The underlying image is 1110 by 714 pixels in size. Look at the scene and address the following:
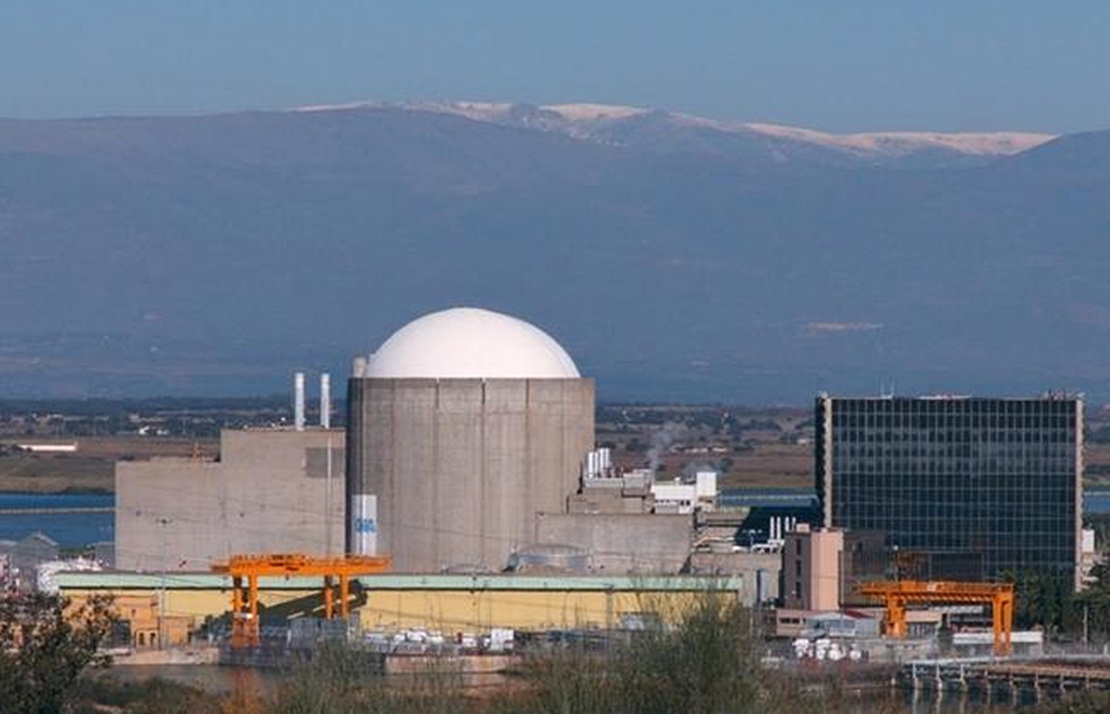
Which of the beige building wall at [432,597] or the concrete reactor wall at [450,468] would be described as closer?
the beige building wall at [432,597]

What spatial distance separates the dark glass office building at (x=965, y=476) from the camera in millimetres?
79312

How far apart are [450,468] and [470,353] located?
263 cm

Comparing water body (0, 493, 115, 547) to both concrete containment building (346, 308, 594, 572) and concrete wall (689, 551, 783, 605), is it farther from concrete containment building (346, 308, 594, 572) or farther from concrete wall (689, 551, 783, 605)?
concrete wall (689, 551, 783, 605)

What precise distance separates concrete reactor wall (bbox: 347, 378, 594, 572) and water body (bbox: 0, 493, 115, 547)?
27.4 m

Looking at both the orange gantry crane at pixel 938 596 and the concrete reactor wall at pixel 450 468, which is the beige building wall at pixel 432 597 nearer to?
the orange gantry crane at pixel 938 596

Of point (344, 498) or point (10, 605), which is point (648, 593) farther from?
point (344, 498)

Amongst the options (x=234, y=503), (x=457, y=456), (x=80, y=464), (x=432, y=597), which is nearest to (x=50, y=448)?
(x=80, y=464)

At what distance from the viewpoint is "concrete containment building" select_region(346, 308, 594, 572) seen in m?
71.7

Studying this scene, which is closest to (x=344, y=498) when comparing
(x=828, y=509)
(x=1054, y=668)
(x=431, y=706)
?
(x=828, y=509)

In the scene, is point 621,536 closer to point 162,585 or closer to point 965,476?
point 162,585

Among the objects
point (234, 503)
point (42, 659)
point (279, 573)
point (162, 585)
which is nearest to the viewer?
point (42, 659)

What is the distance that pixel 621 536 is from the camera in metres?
70.6

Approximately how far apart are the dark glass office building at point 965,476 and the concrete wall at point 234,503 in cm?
1158

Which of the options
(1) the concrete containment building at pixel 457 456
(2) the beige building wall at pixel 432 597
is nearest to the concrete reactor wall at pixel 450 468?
(1) the concrete containment building at pixel 457 456
